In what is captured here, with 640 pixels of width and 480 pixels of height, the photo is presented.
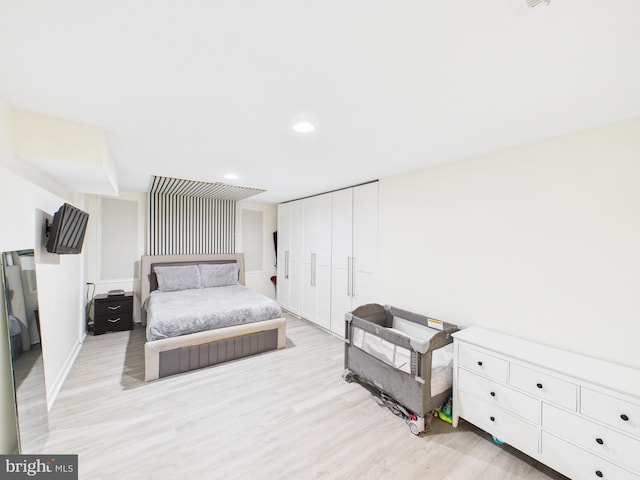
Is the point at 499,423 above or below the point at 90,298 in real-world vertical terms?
below

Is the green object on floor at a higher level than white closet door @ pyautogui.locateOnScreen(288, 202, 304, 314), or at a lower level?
lower

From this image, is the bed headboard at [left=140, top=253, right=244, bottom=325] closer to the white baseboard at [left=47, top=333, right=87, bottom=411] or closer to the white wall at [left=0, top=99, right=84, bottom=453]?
the white wall at [left=0, top=99, right=84, bottom=453]

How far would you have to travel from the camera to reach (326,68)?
1259 mm

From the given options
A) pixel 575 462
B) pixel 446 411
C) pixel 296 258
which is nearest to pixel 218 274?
pixel 296 258

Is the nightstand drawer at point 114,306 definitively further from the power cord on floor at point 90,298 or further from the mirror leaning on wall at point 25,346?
the mirror leaning on wall at point 25,346

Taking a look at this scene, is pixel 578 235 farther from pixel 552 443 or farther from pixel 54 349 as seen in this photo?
pixel 54 349

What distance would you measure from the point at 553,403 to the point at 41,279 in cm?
392

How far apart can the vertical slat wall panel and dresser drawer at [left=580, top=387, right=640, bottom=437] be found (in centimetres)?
524

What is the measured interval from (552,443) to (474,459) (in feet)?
1.66

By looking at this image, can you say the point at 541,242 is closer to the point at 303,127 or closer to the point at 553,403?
the point at 553,403

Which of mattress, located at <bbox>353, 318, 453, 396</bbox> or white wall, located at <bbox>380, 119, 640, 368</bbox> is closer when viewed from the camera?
white wall, located at <bbox>380, 119, 640, 368</bbox>

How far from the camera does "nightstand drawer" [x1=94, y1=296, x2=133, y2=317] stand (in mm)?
4035

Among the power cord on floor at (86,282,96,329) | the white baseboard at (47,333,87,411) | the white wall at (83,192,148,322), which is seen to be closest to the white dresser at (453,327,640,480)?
the white baseboard at (47,333,87,411)

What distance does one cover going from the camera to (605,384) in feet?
5.01
